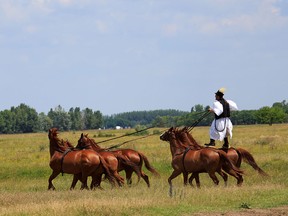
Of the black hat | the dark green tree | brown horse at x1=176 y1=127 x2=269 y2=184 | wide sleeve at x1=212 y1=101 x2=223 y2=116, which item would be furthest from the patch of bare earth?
the dark green tree

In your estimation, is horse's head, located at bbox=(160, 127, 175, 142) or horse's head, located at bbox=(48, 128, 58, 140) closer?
horse's head, located at bbox=(160, 127, 175, 142)

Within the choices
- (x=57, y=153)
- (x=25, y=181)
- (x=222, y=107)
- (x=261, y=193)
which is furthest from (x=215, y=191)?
(x=25, y=181)

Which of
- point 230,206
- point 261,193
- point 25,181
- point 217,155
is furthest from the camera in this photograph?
point 25,181

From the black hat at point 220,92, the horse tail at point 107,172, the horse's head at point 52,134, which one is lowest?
the horse tail at point 107,172

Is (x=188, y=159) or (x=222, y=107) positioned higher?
(x=222, y=107)

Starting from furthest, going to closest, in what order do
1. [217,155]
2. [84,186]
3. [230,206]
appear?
[84,186]
[217,155]
[230,206]

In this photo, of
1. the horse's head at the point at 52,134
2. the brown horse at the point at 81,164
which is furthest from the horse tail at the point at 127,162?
the horse's head at the point at 52,134

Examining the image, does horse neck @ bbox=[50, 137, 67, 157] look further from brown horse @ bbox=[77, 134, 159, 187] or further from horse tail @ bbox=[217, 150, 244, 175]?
horse tail @ bbox=[217, 150, 244, 175]

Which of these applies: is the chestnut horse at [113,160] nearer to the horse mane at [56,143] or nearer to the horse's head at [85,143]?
the horse's head at [85,143]

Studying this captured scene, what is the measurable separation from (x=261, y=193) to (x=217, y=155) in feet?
9.18

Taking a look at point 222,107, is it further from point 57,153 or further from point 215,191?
point 57,153

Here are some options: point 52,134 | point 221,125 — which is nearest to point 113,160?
point 52,134

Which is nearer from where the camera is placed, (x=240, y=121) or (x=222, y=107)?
(x=222, y=107)

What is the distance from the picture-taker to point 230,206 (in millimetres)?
13633
